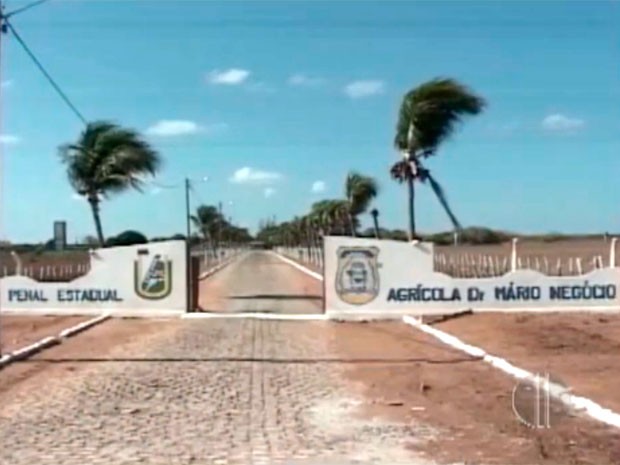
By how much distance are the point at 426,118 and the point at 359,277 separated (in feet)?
20.4

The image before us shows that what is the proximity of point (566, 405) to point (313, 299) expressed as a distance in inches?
873

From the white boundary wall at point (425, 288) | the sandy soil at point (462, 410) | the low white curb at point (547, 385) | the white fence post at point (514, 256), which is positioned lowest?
the sandy soil at point (462, 410)

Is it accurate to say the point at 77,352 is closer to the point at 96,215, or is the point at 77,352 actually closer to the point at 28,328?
the point at 28,328

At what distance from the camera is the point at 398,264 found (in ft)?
80.9

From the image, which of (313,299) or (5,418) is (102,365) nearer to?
(5,418)

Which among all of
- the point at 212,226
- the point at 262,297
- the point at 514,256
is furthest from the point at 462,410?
the point at 212,226

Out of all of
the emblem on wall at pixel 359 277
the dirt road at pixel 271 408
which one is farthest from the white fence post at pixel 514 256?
the dirt road at pixel 271 408

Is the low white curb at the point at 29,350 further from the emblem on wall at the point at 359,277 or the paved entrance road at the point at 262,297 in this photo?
the paved entrance road at the point at 262,297

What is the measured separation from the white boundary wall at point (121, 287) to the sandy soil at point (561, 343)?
22.7ft

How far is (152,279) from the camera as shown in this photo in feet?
83.7

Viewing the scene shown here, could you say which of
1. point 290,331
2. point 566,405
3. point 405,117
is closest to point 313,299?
point 405,117

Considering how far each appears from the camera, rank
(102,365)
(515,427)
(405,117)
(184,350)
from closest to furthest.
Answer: (515,427), (102,365), (184,350), (405,117)

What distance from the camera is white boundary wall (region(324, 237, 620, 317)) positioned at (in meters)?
24.6

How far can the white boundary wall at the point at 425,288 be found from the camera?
967 inches
